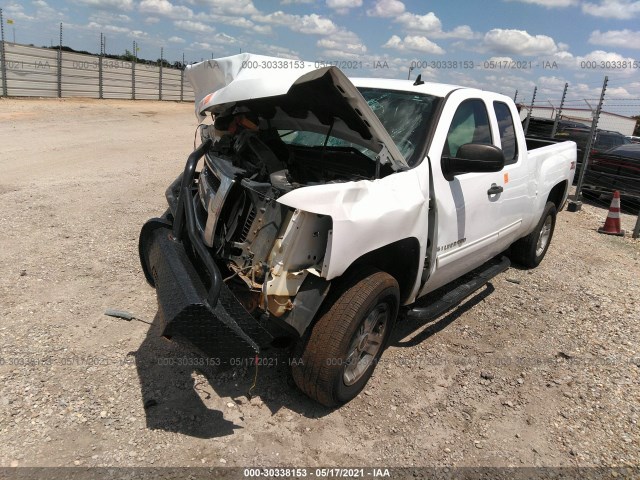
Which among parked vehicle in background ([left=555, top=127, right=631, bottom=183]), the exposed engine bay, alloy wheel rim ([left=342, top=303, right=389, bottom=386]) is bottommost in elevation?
alloy wheel rim ([left=342, top=303, right=389, bottom=386])

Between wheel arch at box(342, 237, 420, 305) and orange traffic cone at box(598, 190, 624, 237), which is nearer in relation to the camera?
wheel arch at box(342, 237, 420, 305)

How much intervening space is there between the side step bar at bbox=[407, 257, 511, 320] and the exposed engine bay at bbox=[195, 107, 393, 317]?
1.07m

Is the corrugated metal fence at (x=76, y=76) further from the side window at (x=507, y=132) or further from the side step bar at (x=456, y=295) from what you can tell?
the side step bar at (x=456, y=295)

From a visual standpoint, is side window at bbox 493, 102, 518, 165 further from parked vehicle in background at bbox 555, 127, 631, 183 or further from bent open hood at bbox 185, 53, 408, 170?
parked vehicle in background at bbox 555, 127, 631, 183

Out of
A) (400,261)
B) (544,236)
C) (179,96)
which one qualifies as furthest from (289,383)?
(179,96)

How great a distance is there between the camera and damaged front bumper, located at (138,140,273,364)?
2451 millimetres

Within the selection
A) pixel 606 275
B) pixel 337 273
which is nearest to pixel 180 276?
pixel 337 273

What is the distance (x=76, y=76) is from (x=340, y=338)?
23706 millimetres

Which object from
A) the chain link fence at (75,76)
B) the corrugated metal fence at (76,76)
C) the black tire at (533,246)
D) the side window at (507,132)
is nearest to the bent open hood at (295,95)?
the side window at (507,132)

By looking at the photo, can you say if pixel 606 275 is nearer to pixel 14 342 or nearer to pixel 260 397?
pixel 260 397

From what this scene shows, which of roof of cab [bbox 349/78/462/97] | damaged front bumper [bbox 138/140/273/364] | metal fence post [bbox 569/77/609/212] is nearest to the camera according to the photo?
damaged front bumper [bbox 138/140/273/364]

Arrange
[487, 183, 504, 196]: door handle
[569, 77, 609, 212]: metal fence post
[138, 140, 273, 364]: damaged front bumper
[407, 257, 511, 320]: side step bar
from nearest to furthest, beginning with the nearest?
1. [138, 140, 273, 364]: damaged front bumper
2. [407, 257, 511, 320]: side step bar
3. [487, 183, 504, 196]: door handle
4. [569, 77, 609, 212]: metal fence post

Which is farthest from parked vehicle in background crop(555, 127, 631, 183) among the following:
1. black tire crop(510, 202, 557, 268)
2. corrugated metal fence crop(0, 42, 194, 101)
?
corrugated metal fence crop(0, 42, 194, 101)

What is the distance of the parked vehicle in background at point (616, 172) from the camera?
10164mm
